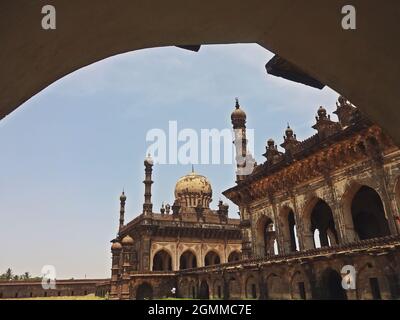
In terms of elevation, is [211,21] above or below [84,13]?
above

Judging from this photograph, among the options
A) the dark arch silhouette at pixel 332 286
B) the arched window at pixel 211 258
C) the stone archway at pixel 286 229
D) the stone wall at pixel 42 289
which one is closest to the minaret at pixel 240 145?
the stone archway at pixel 286 229

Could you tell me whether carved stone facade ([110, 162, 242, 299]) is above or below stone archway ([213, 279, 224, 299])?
above

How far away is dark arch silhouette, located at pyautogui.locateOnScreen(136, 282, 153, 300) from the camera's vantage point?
107ft

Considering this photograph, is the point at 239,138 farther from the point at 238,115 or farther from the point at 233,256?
the point at 233,256

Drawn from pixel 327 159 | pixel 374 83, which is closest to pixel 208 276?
pixel 327 159

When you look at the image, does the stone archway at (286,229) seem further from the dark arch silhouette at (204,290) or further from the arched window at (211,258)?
the arched window at (211,258)

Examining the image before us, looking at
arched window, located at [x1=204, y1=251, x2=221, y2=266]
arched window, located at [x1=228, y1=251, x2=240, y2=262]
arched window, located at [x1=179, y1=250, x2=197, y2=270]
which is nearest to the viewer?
arched window, located at [x1=179, y1=250, x2=197, y2=270]

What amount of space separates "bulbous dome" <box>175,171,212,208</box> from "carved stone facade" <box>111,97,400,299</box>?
36.2 feet

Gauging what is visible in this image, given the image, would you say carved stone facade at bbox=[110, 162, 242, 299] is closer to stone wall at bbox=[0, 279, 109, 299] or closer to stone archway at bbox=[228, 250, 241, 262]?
stone archway at bbox=[228, 250, 241, 262]

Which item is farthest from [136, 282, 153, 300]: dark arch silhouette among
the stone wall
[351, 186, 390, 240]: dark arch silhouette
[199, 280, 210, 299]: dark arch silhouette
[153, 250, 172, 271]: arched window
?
[351, 186, 390, 240]: dark arch silhouette

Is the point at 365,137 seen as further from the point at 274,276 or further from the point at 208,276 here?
the point at 208,276

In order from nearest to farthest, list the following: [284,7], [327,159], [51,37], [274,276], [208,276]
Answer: [51,37], [284,7], [327,159], [274,276], [208,276]

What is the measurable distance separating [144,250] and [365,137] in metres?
25.3
